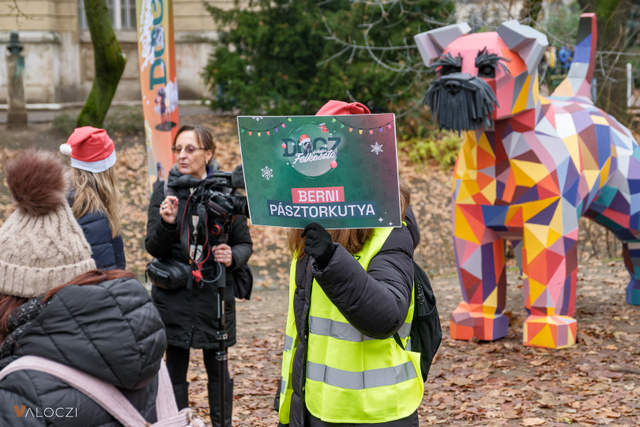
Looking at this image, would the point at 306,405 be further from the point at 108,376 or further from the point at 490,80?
the point at 490,80

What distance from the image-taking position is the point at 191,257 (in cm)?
434

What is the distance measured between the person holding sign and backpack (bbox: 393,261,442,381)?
0.27ft

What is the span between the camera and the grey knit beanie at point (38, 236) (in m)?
2.16

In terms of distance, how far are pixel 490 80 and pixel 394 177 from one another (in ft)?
13.1

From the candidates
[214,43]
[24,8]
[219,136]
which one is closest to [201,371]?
[219,136]

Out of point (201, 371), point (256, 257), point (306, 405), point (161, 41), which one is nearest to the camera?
point (306, 405)

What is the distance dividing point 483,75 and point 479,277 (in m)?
1.89

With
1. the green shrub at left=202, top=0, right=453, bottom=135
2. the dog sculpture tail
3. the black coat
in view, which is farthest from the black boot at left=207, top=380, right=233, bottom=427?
the green shrub at left=202, top=0, right=453, bottom=135

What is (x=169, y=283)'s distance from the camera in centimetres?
446

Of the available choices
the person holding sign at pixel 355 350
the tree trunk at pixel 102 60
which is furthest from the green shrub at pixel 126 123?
the person holding sign at pixel 355 350

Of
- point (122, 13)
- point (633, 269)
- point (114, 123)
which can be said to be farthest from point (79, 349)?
point (122, 13)

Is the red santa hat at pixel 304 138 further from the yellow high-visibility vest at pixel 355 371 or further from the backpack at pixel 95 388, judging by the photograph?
the backpack at pixel 95 388

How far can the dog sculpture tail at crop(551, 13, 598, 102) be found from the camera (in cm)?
759

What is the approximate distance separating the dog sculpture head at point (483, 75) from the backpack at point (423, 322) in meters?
3.24
